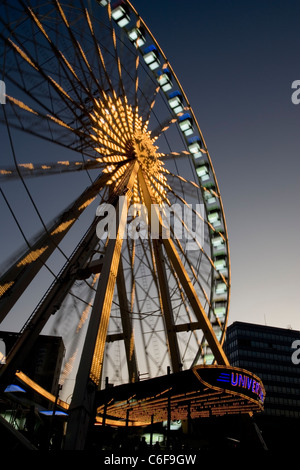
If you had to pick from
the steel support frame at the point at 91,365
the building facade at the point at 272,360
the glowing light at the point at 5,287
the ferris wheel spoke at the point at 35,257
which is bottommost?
the steel support frame at the point at 91,365

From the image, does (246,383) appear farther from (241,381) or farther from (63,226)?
(63,226)

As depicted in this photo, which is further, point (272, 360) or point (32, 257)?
point (272, 360)

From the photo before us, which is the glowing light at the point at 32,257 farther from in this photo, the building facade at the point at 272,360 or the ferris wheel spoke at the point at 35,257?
the building facade at the point at 272,360

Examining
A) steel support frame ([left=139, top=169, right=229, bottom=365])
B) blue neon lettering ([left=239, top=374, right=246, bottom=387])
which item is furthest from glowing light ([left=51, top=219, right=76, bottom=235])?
blue neon lettering ([left=239, top=374, right=246, bottom=387])

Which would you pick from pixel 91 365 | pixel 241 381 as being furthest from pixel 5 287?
pixel 241 381

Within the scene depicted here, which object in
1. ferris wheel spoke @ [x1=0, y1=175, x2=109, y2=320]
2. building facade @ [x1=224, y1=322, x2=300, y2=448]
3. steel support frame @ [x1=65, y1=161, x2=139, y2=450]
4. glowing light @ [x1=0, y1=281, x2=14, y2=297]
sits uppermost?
building facade @ [x1=224, y1=322, x2=300, y2=448]

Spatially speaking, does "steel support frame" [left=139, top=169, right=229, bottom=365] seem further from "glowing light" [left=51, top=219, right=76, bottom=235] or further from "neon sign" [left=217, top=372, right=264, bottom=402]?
"glowing light" [left=51, top=219, right=76, bottom=235]

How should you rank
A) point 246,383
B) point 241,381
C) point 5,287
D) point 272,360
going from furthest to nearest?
point 272,360
point 246,383
point 241,381
point 5,287

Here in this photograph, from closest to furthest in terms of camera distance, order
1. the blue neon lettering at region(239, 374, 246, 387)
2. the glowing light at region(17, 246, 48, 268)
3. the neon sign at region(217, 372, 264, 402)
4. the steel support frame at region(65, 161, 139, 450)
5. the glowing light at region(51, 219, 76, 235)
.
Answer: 1. the steel support frame at region(65, 161, 139, 450)
2. the glowing light at region(17, 246, 48, 268)
3. the neon sign at region(217, 372, 264, 402)
4. the blue neon lettering at region(239, 374, 246, 387)
5. the glowing light at region(51, 219, 76, 235)

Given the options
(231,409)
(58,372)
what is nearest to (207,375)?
(231,409)

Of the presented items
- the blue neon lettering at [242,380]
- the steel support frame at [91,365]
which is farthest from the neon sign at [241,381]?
the steel support frame at [91,365]

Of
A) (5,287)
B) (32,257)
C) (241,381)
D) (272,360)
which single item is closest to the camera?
(5,287)

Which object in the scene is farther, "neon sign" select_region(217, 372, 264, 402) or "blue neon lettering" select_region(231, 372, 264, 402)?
"blue neon lettering" select_region(231, 372, 264, 402)

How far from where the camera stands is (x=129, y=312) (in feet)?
59.8
